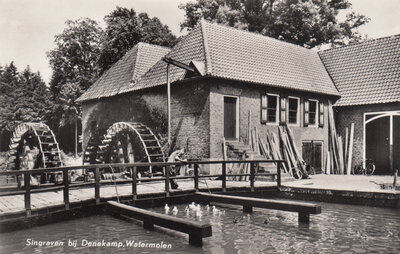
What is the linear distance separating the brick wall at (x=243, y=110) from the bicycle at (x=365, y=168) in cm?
261

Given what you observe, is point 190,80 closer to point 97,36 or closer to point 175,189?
point 175,189

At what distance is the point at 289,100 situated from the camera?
19.5m

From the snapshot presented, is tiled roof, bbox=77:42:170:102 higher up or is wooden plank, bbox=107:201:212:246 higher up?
tiled roof, bbox=77:42:170:102

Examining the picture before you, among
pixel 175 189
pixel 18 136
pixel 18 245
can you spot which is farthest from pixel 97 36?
pixel 18 245

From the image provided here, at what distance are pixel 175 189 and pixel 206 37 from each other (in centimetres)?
842

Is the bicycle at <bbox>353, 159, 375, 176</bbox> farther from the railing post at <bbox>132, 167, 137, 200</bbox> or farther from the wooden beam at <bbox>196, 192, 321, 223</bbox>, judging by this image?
the railing post at <bbox>132, 167, 137, 200</bbox>

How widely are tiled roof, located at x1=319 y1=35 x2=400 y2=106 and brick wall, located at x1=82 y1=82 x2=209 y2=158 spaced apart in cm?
858

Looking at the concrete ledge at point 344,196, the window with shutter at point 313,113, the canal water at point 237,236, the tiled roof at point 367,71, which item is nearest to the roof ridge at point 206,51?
the concrete ledge at point 344,196

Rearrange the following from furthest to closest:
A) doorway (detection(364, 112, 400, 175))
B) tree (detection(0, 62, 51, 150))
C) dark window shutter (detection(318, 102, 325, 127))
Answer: tree (detection(0, 62, 51, 150)) < dark window shutter (detection(318, 102, 325, 127)) < doorway (detection(364, 112, 400, 175))

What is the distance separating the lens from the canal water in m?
7.39

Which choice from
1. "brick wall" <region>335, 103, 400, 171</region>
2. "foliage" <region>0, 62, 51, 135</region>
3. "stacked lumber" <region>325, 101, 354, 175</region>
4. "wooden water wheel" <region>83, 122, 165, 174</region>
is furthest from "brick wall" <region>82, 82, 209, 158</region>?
"foliage" <region>0, 62, 51, 135</region>

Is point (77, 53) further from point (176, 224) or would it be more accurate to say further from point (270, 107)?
point (176, 224)

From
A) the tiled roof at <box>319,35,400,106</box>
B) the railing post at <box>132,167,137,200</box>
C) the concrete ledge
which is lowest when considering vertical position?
the concrete ledge

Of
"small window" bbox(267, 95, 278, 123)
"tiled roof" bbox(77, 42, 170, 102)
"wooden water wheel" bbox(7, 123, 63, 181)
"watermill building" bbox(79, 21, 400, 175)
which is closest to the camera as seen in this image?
"wooden water wheel" bbox(7, 123, 63, 181)
